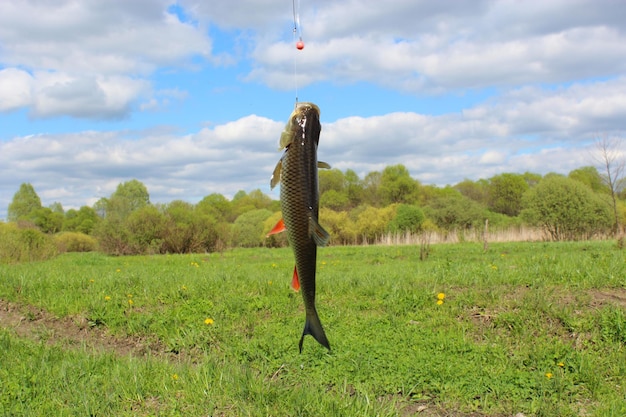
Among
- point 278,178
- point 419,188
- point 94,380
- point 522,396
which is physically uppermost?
point 419,188

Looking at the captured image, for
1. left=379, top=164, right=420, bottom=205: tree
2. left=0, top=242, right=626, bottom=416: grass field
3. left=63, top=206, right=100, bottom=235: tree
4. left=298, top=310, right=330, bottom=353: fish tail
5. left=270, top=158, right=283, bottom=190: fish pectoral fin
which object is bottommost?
left=0, top=242, right=626, bottom=416: grass field

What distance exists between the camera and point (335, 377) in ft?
18.1

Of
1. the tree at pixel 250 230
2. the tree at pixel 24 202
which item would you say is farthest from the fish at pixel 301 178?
the tree at pixel 24 202

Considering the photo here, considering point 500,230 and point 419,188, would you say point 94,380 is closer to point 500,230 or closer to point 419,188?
point 500,230

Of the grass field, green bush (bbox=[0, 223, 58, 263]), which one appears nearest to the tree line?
green bush (bbox=[0, 223, 58, 263])

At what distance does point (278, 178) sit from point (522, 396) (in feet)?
13.0

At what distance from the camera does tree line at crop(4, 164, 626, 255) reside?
2634 centimetres

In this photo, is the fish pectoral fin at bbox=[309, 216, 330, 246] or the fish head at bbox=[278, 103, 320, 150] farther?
the fish pectoral fin at bbox=[309, 216, 330, 246]

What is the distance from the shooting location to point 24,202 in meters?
56.3

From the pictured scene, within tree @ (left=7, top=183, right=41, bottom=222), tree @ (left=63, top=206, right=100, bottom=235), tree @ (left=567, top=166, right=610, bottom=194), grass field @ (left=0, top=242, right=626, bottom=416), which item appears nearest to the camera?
grass field @ (left=0, top=242, right=626, bottom=416)

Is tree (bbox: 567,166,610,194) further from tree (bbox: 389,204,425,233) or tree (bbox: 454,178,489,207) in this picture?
tree (bbox: 389,204,425,233)

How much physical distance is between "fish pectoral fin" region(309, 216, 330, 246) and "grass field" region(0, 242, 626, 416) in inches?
90.6

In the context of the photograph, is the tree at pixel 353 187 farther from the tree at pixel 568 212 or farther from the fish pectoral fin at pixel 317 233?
the fish pectoral fin at pixel 317 233

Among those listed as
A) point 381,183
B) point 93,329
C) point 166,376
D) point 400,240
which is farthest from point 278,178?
point 381,183
